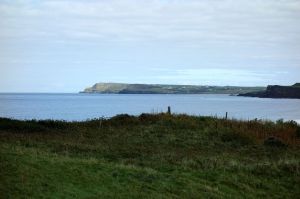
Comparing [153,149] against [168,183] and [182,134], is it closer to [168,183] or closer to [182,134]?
[182,134]

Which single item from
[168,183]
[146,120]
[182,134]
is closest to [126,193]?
[168,183]

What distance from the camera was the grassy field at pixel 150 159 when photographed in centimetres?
1353

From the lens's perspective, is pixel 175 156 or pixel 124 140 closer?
pixel 175 156

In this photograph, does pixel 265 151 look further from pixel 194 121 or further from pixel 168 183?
pixel 168 183

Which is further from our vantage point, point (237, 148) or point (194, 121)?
point (194, 121)

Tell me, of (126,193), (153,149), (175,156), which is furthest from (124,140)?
(126,193)

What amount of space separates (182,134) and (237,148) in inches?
156

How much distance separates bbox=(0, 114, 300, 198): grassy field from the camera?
13.5 meters

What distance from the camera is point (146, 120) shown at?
103ft

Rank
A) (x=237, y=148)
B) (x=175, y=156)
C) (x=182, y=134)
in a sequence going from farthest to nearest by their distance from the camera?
(x=182, y=134), (x=237, y=148), (x=175, y=156)

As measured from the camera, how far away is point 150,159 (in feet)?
62.3

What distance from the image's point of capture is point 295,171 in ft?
59.6

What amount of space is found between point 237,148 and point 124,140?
19.4 feet

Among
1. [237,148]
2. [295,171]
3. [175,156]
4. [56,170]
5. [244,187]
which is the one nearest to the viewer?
[56,170]
